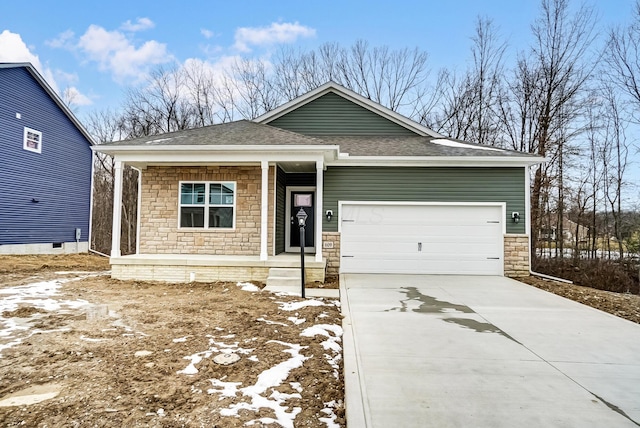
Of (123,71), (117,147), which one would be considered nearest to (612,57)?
(117,147)

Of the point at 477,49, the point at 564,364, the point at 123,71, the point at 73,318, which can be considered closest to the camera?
the point at 564,364

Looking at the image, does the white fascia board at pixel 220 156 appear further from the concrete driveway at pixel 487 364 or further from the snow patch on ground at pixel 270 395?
the snow patch on ground at pixel 270 395

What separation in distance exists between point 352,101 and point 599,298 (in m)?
8.17

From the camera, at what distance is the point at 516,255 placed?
28.8 feet

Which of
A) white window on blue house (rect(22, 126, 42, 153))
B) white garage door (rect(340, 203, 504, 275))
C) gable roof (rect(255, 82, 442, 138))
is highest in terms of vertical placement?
gable roof (rect(255, 82, 442, 138))

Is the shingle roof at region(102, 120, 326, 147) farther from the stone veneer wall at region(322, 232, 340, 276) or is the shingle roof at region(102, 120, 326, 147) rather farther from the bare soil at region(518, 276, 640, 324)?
the bare soil at region(518, 276, 640, 324)

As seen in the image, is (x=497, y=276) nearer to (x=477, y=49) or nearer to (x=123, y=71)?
(x=477, y=49)

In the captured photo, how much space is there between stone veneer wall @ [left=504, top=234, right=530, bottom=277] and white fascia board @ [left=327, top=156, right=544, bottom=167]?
186cm

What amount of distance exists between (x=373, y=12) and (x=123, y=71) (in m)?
14.8

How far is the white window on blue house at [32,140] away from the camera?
12766 millimetres

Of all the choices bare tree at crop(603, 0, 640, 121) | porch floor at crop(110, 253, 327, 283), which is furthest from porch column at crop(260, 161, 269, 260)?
bare tree at crop(603, 0, 640, 121)

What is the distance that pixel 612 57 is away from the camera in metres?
13.4

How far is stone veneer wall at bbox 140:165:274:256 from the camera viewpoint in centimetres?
888

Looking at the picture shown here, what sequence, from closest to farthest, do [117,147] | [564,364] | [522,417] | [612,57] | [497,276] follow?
[522,417], [564,364], [117,147], [497,276], [612,57]
